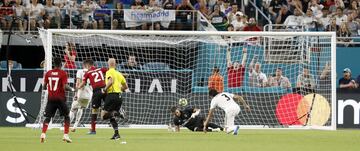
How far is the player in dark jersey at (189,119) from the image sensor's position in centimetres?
3059

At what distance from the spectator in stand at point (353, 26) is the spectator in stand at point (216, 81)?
7.44m

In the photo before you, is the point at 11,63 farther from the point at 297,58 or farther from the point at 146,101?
the point at 297,58

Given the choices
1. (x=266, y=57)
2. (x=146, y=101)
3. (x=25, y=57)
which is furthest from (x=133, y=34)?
(x=25, y=57)

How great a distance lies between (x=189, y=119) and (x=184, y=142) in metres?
6.69

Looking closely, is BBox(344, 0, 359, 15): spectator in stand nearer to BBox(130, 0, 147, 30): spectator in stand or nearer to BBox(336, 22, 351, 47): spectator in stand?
BBox(336, 22, 351, 47): spectator in stand

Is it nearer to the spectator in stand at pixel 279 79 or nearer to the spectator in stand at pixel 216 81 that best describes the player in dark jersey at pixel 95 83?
the spectator in stand at pixel 216 81

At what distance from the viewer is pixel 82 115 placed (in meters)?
33.2

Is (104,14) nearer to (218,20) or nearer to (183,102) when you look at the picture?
(218,20)

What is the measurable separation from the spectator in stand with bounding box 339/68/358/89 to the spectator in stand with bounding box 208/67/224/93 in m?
4.56

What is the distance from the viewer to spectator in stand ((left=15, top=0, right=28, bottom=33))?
35.2m

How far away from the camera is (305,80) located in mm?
33281

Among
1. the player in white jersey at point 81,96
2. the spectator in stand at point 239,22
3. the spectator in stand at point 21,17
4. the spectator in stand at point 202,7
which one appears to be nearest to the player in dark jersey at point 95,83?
the player in white jersey at point 81,96

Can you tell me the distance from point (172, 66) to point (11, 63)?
515 cm

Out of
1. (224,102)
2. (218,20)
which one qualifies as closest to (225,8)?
(218,20)
